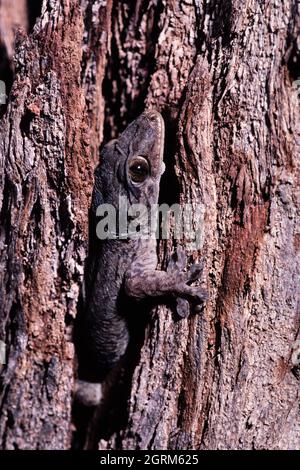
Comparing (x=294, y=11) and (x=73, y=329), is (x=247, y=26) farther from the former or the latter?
(x=73, y=329)

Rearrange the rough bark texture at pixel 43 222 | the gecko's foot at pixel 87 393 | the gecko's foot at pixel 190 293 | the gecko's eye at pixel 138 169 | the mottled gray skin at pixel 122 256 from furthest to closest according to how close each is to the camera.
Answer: the gecko's foot at pixel 87 393
the gecko's eye at pixel 138 169
the mottled gray skin at pixel 122 256
the rough bark texture at pixel 43 222
the gecko's foot at pixel 190 293

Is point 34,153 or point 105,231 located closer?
point 34,153

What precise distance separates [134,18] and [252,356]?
11.2 feet

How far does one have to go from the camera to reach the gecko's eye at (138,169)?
15.3 ft

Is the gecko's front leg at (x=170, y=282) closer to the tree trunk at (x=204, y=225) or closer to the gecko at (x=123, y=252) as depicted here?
the gecko at (x=123, y=252)

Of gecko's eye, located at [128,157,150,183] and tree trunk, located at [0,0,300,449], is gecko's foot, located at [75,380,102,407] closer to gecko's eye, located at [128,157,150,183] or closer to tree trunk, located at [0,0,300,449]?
tree trunk, located at [0,0,300,449]

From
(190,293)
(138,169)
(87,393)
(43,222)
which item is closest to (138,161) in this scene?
(138,169)

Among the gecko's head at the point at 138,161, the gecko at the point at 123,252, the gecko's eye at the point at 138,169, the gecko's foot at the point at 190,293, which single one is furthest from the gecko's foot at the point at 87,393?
the gecko's eye at the point at 138,169

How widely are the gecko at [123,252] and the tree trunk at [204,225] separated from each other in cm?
15

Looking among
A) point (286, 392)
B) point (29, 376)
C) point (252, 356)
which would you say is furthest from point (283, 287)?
point (29, 376)

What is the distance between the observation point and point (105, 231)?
4.79 metres

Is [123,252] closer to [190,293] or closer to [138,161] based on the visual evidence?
[138,161]

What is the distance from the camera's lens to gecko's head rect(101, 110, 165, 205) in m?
4.55

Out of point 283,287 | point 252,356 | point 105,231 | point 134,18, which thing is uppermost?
point 134,18
